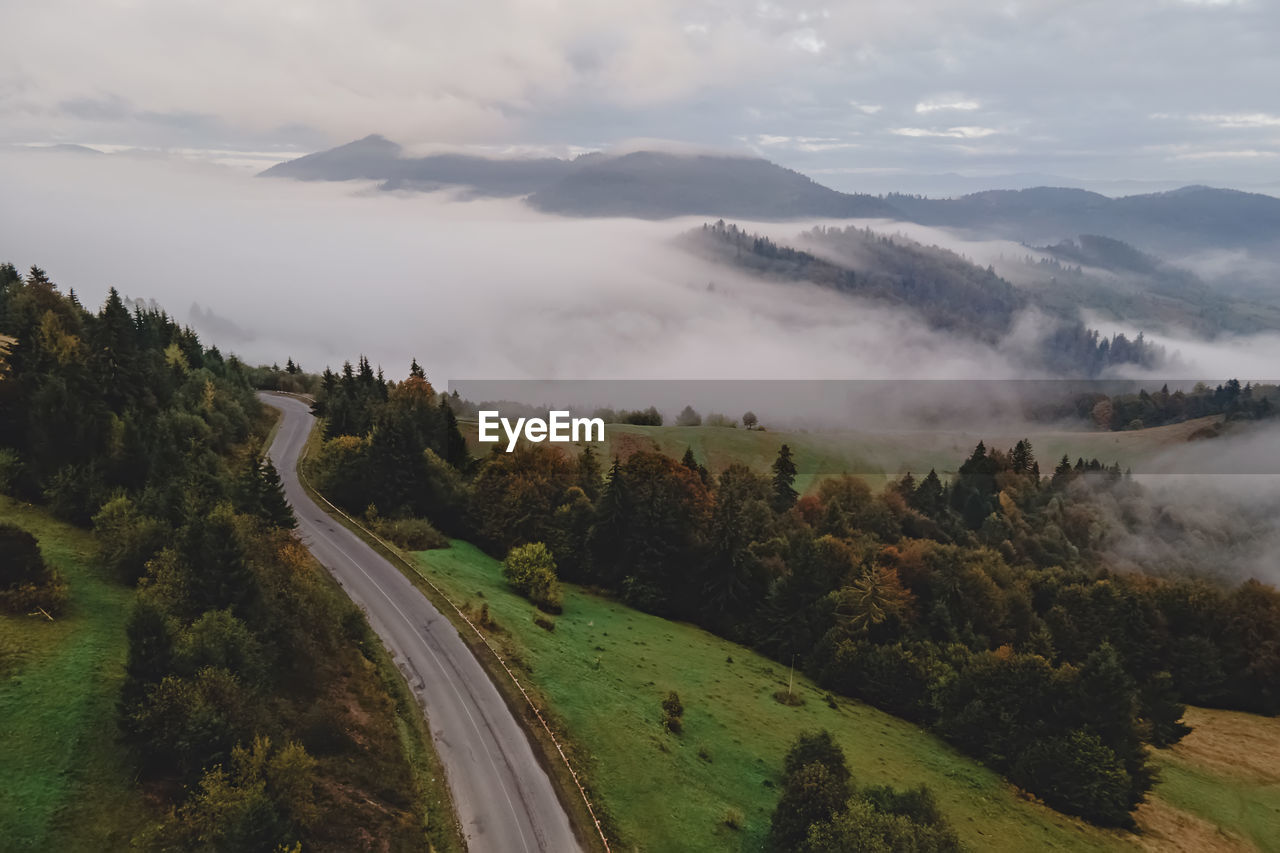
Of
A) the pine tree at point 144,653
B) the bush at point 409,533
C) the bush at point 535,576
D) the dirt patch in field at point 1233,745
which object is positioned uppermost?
the pine tree at point 144,653

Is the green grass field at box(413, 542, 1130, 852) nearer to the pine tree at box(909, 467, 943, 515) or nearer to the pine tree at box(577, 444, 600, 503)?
the pine tree at box(577, 444, 600, 503)

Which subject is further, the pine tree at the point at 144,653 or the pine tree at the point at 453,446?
the pine tree at the point at 453,446

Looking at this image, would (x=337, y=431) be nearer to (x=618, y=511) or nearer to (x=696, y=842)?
(x=618, y=511)

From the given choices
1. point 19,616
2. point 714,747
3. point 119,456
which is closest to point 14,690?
point 19,616

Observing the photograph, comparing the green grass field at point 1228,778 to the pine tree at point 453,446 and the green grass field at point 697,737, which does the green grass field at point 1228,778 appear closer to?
the green grass field at point 697,737

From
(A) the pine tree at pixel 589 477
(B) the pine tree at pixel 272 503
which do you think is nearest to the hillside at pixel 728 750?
(B) the pine tree at pixel 272 503

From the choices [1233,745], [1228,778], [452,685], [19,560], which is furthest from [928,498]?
[19,560]

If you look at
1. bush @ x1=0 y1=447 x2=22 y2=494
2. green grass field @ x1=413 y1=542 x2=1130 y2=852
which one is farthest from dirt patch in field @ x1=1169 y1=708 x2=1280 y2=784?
bush @ x1=0 y1=447 x2=22 y2=494
